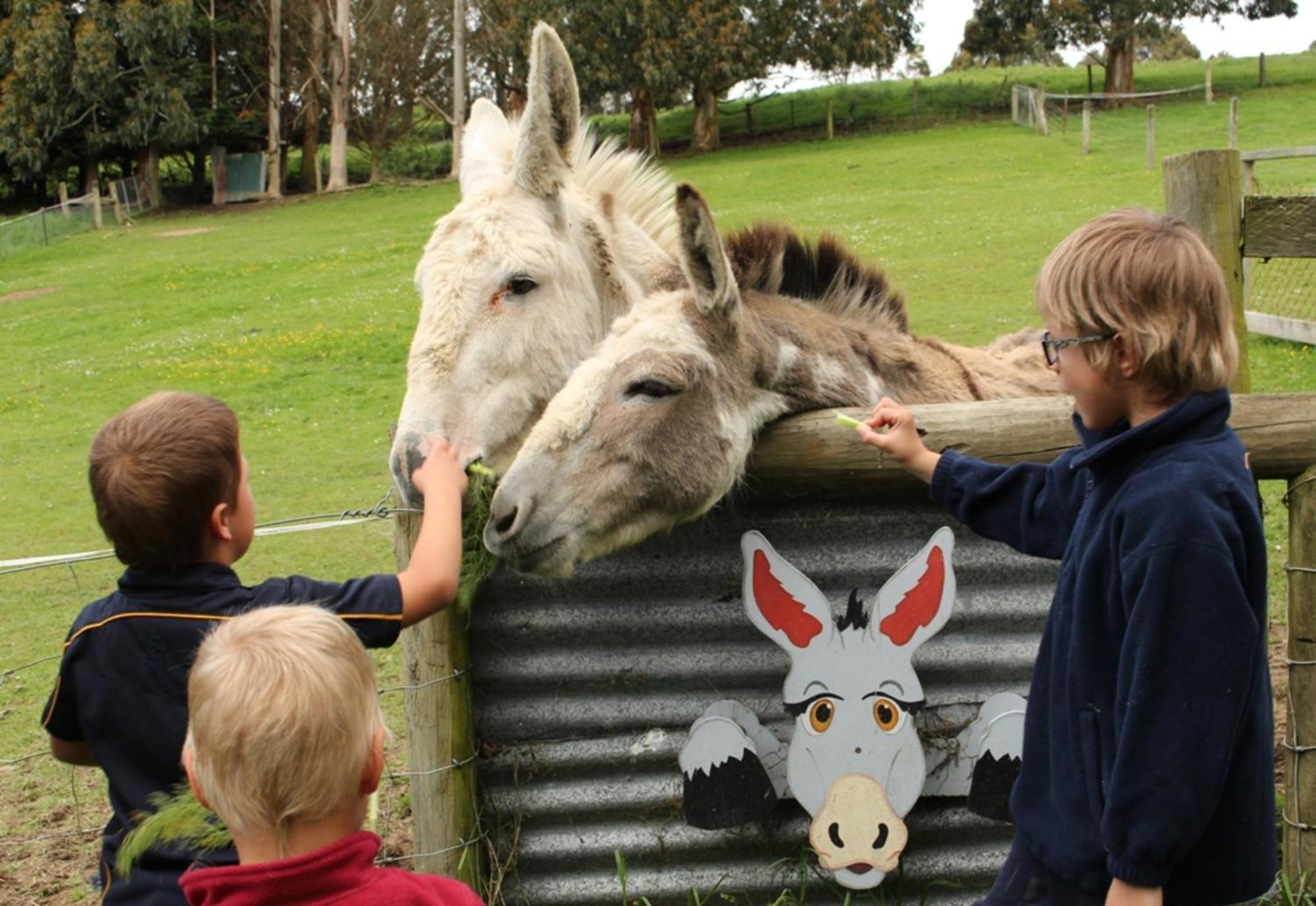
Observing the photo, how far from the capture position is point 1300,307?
12.3 m

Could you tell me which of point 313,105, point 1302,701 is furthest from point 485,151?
point 313,105

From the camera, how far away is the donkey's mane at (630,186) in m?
4.97

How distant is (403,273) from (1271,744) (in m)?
23.8

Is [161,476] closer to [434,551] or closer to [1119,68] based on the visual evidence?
[434,551]

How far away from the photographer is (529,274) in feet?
14.5

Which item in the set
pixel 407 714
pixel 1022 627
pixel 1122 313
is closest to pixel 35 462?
pixel 407 714

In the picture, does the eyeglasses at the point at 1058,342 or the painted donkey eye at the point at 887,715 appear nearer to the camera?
the eyeglasses at the point at 1058,342

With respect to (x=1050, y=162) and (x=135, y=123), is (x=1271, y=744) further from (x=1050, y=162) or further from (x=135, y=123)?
(x=135, y=123)

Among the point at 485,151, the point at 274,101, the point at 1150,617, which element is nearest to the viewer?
the point at 1150,617

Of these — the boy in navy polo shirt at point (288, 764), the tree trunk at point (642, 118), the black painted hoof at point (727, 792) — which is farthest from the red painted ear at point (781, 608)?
the tree trunk at point (642, 118)

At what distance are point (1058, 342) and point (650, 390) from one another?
1207 mm

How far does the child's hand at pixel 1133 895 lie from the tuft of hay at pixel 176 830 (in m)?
1.67

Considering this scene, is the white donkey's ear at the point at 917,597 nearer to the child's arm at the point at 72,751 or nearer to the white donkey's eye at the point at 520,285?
the white donkey's eye at the point at 520,285

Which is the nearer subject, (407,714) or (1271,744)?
(1271,744)
